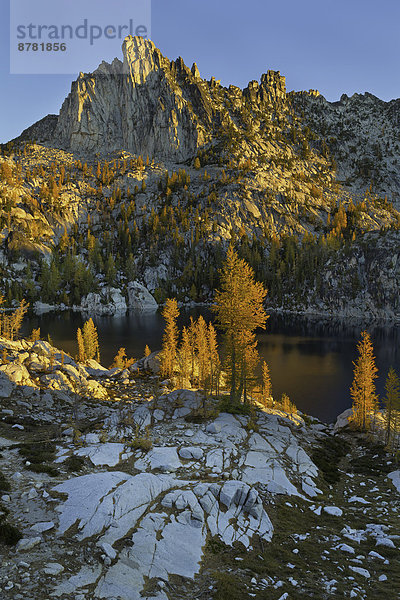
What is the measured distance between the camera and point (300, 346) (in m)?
108

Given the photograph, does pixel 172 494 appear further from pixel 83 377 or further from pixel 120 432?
pixel 83 377

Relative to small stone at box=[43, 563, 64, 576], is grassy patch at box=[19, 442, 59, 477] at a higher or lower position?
lower

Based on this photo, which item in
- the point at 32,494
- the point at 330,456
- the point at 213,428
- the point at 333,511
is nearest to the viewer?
the point at 32,494

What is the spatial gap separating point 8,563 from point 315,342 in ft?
376

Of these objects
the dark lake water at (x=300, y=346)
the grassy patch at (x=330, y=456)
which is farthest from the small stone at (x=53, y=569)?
the dark lake water at (x=300, y=346)

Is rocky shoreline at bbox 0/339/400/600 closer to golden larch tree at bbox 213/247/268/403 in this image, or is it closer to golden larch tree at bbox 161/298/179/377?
golden larch tree at bbox 213/247/268/403

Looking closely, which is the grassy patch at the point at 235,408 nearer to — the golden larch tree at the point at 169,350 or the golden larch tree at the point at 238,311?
the golden larch tree at the point at 238,311

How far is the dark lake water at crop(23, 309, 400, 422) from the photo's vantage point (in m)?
66.9

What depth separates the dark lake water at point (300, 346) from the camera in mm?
66938

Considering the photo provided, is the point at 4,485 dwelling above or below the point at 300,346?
above

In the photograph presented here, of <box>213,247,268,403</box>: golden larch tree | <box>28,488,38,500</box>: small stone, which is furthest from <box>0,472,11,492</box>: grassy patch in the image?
<box>213,247,268,403</box>: golden larch tree

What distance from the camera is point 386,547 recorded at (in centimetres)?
1462

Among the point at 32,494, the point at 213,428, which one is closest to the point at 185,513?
the point at 32,494

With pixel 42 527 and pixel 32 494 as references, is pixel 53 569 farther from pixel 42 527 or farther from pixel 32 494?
pixel 32 494
